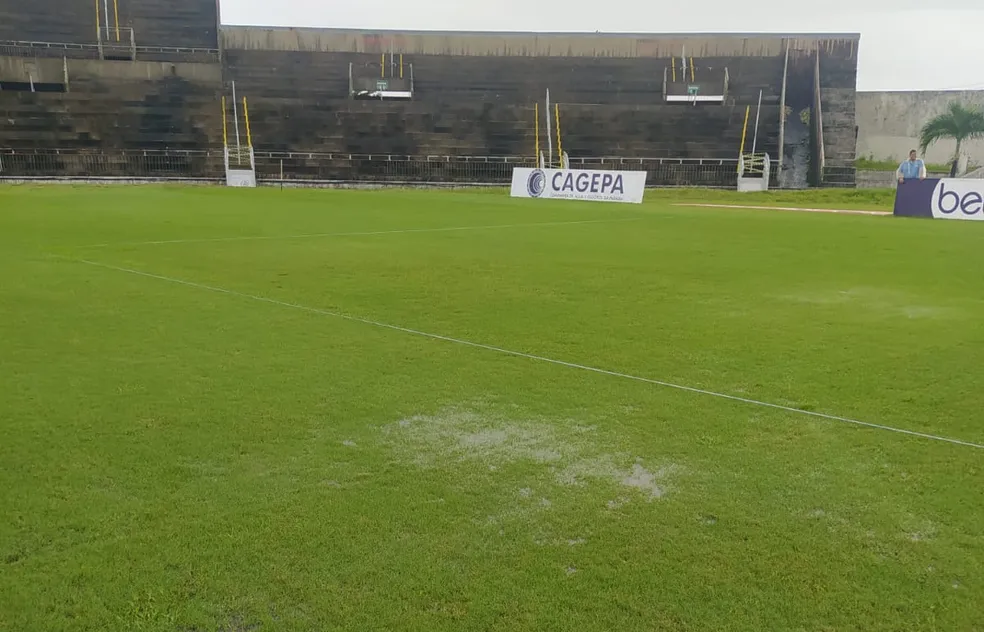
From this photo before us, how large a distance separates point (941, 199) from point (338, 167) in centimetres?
2347

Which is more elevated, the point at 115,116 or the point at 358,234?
the point at 115,116

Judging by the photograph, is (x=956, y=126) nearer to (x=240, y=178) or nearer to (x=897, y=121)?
(x=897, y=121)

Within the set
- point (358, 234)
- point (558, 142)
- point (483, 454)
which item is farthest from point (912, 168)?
point (483, 454)

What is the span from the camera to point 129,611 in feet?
9.02

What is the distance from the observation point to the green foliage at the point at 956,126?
35.7 metres

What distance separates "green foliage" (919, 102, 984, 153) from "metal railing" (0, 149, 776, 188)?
1002 cm

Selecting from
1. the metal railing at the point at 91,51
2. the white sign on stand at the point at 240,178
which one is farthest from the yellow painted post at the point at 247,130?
the metal railing at the point at 91,51

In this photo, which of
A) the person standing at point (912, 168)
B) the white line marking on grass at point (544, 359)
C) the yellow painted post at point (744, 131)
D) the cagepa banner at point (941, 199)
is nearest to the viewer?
the white line marking on grass at point (544, 359)

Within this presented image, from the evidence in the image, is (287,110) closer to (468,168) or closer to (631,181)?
(468,168)

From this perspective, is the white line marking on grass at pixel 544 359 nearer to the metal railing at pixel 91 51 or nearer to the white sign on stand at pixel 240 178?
the white sign on stand at pixel 240 178

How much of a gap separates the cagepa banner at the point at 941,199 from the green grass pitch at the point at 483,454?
12444 millimetres

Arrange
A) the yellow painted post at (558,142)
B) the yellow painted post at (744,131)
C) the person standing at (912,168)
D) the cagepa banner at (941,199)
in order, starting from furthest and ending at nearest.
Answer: the yellow painted post at (744,131) < the yellow painted post at (558,142) < the person standing at (912,168) < the cagepa banner at (941,199)

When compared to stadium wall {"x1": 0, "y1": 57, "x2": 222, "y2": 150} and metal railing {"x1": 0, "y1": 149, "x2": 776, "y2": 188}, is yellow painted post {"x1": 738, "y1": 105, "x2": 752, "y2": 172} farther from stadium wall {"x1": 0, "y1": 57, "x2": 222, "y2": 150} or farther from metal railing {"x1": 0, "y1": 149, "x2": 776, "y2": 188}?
stadium wall {"x1": 0, "y1": 57, "x2": 222, "y2": 150}

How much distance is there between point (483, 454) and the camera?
416 centimetres
